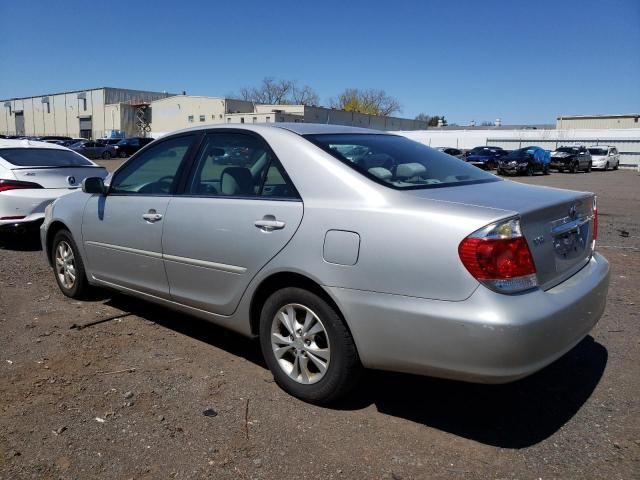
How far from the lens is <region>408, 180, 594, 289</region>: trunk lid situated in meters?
2.73

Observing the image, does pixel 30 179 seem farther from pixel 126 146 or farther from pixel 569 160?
pixel 126 146

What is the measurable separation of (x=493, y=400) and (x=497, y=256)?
48.9 inches

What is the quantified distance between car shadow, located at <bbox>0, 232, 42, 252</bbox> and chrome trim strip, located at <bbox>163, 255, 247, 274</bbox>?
4.71 m

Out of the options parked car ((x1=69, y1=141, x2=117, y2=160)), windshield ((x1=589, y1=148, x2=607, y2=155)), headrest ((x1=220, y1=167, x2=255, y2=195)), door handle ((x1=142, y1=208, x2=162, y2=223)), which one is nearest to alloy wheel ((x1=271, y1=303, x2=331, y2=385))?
headrest ((x1=220, y1=167, x2=255, y2=195))

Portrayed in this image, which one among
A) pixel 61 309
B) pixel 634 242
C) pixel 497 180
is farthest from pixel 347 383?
pixel 634 242

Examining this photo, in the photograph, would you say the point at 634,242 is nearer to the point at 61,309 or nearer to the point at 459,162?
the point at 459,162

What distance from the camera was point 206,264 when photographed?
3.61 metres

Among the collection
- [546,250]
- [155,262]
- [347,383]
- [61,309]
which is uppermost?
[546,250]

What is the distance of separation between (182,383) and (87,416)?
2.02 feet

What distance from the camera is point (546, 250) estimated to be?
2.80 metres

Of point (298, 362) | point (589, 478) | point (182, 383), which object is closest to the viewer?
point (589, 478)

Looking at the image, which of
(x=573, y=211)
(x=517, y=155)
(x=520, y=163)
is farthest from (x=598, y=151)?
(x=573, y=211)

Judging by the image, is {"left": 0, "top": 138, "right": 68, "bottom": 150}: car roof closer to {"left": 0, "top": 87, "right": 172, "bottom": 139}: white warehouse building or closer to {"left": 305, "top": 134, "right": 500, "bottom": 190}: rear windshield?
{"left": 305, "top": 134, "right": 500, "bottom": 190}: rear windshield

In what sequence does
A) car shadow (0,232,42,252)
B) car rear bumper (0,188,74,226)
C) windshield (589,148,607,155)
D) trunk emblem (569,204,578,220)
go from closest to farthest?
trunk emblem (569,204,578,220), car rear bumper (0,188,74,226), car shadow (0,232,42,252), windshield (589,148,607,155)
